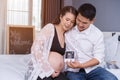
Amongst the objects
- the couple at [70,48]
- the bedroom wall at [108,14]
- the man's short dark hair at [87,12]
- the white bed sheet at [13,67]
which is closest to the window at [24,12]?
the bedroom wall at [108,14]

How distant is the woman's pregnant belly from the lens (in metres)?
1.66

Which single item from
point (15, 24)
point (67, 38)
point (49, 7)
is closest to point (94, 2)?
point (49, 7)

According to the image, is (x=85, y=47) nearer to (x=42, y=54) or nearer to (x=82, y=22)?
(x=82, y=22)

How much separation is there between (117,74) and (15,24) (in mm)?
1682

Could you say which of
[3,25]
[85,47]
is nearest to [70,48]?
[85,47]

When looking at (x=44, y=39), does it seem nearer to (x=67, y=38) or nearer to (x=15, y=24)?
(x=67, y=38)

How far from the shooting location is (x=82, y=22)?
5.65 ft

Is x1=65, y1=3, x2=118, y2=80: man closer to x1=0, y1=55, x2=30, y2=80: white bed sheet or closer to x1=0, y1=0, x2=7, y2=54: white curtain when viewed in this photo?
x1=0, y1=55, x2=30, y2=80: white bed sheet

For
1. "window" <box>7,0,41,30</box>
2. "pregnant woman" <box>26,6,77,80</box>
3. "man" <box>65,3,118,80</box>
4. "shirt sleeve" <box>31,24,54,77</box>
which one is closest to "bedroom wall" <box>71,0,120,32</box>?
"window" <box>7,0,41,30</box>

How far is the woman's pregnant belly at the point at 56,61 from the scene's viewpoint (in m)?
1.66

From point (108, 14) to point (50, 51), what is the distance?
196cm

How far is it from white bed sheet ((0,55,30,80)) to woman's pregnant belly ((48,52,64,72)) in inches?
9.1

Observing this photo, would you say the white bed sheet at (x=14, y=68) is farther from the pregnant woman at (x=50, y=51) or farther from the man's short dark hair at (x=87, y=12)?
the man's short dark hair at (x=87, y=12)

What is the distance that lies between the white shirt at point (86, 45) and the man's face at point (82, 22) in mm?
43
